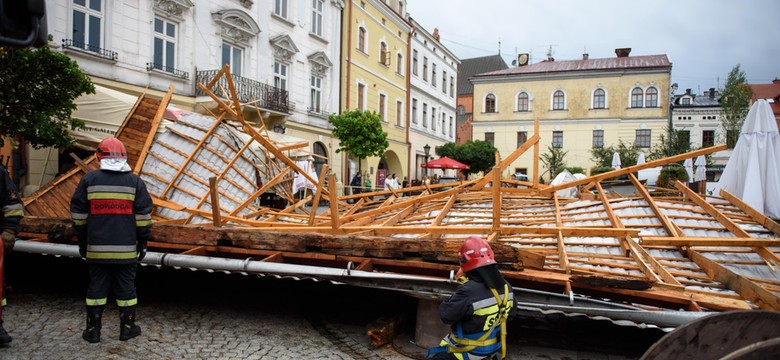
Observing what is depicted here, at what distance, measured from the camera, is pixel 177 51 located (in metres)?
15.6

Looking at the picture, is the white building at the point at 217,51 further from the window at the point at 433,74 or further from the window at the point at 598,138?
the window at the point at 598,138

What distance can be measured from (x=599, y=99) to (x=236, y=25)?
34.8 metres

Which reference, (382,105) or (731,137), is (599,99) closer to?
(731,137)

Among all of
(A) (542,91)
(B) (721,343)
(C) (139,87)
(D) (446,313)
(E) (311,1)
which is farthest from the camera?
(A) (542,91)

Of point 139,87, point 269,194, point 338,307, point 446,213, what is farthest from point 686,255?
point 139,87

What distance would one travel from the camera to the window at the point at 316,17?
886 inches

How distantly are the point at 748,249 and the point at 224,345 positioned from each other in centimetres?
534

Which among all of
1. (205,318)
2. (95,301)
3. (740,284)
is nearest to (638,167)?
(740,284)

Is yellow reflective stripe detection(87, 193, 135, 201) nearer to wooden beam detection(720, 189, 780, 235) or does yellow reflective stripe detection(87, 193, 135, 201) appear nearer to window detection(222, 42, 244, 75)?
wooden beam detection(720, 189, 780, 235)

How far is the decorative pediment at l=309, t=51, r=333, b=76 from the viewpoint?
22203mm

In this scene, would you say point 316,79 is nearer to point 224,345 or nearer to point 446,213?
point 446,213

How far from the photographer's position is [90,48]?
12.9m

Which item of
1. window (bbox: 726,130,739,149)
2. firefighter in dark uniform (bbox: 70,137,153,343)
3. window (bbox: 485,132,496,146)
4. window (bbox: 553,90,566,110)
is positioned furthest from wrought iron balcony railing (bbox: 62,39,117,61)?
window (bbox: 726,130,739,149)

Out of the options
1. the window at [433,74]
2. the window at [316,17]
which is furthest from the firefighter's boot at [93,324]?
the window at [433,74]
